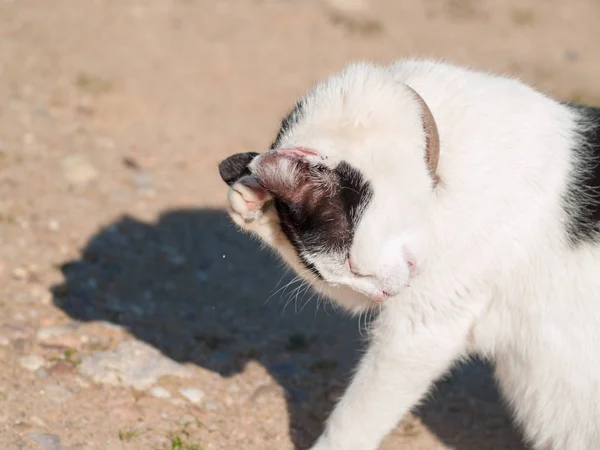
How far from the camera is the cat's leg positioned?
10.3 feet

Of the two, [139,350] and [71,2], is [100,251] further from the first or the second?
[71,2]

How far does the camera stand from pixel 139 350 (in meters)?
4.02

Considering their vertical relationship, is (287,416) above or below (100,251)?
above

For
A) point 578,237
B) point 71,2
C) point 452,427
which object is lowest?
point 71,2

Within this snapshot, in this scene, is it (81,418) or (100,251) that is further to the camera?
(100,251)

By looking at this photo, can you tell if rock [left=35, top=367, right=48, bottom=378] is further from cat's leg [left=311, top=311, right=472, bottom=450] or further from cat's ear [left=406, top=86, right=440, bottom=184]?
cat's ear [left=406, top=86, right=440, bottom=184]

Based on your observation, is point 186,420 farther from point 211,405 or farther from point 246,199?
point 246,199

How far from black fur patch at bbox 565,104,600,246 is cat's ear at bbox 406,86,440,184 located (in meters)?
0.54

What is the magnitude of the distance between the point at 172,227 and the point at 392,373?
2.42 meters

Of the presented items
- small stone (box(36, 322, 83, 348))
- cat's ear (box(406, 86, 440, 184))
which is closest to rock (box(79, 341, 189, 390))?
small stone (box(36, 322, 83, 348))

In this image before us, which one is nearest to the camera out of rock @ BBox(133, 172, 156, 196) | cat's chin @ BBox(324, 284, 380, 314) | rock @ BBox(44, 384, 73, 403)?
cat's chin @ BBox(324, 284, 380, 314)

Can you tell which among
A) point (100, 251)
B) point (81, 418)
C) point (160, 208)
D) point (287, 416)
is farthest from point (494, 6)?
point (81, 418)

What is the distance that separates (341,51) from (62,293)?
3.95 m

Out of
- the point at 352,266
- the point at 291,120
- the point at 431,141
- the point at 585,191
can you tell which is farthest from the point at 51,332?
the point at 585,191
